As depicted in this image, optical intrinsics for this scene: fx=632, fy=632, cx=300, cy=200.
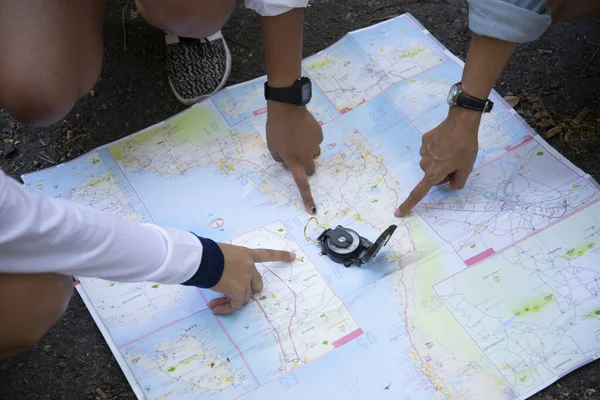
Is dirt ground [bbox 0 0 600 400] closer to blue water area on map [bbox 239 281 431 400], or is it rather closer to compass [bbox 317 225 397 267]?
blue water area on map [bbox 239 281 431 400]

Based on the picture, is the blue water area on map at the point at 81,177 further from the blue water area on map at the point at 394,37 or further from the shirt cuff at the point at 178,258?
the blue water area on map at the point at 394,37

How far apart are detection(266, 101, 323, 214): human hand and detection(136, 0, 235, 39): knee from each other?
25 centimetres

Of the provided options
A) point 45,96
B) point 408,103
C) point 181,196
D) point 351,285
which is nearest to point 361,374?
point 351,285

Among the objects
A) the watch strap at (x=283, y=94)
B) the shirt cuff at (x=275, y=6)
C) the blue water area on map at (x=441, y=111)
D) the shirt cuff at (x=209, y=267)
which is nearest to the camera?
the shirt cuff at (x=209, y=267)

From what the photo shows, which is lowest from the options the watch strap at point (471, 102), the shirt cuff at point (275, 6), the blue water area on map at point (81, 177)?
the blue water area on map at point (81, 177)

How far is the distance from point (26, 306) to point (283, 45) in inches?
24.7

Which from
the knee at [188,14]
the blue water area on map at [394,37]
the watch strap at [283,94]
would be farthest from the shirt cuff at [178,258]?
the blue water area on map at [394,37]

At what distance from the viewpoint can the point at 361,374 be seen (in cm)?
108

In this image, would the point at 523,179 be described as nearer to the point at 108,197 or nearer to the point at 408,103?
the point at 408,103

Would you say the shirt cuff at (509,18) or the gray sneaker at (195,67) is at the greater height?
the shirt cuff at (509,18)

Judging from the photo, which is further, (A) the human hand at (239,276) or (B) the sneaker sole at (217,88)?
(B) the sneaker sole at (217,88)

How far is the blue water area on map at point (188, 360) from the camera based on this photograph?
1.07 m

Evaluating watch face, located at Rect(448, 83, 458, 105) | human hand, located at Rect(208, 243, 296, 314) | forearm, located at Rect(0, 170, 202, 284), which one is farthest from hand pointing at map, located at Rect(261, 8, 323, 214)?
forearm, located at Rect(0, 170, 202, 284)

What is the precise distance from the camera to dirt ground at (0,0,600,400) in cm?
116
